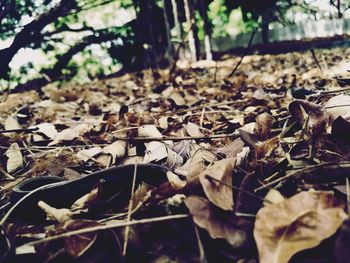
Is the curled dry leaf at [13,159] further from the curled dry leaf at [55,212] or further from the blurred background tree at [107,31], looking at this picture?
the blurred background tree at [107,31]

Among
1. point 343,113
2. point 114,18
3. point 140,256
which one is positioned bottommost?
point 140,256

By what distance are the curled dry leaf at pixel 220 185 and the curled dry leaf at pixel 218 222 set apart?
0.05 feet

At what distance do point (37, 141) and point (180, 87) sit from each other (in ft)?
5.43

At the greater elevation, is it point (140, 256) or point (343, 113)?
A: point (343, 113)

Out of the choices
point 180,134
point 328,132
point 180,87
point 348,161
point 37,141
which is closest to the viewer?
point 348,161

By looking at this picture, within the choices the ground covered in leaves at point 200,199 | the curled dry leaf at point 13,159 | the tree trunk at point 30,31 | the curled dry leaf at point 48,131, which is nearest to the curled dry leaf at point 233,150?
the ground covered in leaves at point 200,199

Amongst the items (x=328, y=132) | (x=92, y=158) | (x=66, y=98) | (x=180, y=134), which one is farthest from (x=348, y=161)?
(x=66, y=98)

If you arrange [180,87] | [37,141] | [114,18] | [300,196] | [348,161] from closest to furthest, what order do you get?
[300,196] < [348,161] < [37,141] < [180,87] < [114,18]

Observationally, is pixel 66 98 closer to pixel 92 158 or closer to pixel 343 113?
pixel 92 158

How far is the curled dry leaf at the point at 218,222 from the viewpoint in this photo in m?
0.66

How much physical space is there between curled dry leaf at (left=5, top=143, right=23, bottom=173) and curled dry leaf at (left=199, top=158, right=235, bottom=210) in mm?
929

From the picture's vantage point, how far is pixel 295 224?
24.6 inches

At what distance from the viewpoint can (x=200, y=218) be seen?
0.68 metres

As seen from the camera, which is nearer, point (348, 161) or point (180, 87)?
point (348, 161)
